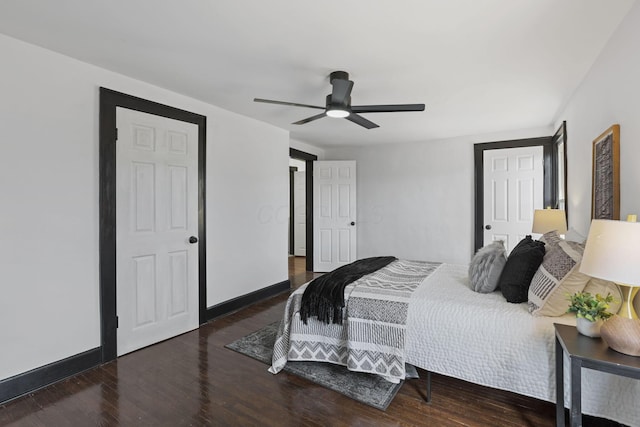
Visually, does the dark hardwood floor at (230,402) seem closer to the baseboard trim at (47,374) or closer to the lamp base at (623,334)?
the baseboard trim at (47,374)

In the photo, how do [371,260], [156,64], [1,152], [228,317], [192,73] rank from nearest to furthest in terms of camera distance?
[1,152] → [156,64] → [192,73] → [371,260] → [228,317]

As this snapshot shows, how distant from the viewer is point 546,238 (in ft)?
8.28

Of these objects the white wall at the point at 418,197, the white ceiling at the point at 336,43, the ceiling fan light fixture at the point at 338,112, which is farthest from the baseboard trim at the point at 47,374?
the white wall at the point at 418,197

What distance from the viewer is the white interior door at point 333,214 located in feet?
19.0

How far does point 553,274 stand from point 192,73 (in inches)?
117

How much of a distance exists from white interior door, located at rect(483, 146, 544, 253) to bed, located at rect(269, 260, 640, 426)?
2.62 metres

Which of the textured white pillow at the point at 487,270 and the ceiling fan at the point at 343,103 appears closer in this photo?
the textured white pillow at the point at 487,270

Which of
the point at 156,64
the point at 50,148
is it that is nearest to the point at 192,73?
the point at 156,64

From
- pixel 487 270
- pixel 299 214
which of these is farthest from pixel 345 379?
pixel 299 214

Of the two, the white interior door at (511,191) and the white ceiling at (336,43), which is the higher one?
the white ceiling at (336,43)

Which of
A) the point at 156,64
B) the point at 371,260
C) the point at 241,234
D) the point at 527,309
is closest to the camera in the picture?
the point at 527,309

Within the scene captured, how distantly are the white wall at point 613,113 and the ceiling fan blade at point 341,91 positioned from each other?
65.8 inches

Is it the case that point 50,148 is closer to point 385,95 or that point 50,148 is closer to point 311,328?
point 311,328

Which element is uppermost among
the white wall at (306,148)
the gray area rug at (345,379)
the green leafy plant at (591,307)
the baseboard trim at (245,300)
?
the white wall at (306,148)
